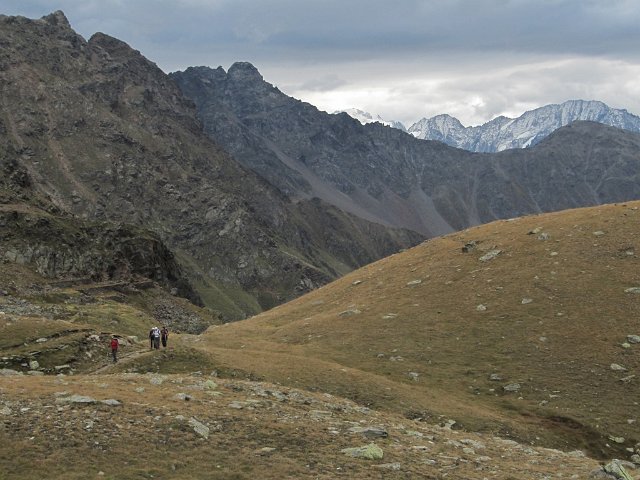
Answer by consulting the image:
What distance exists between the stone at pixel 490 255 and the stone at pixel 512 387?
28.0m

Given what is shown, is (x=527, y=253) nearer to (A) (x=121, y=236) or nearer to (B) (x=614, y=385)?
(B) (x=614, y=385)

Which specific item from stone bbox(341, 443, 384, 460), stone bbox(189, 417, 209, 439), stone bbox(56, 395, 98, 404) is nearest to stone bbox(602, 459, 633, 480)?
stone bbox(341, 443, 384, 460)

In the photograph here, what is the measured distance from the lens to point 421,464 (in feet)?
89.2

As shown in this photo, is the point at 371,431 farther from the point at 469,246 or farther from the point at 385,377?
the point at 469,246

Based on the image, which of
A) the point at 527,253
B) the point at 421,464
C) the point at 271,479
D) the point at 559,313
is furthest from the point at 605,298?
the point at 271,479

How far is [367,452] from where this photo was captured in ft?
89.6

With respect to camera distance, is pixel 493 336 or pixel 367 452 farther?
pixel 493 336

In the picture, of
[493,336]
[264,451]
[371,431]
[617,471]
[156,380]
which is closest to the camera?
[264,451]

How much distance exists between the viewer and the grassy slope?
151 ft

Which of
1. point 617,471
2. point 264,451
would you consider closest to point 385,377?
point 617,471

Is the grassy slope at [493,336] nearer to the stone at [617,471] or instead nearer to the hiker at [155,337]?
the hiker at [155,337]

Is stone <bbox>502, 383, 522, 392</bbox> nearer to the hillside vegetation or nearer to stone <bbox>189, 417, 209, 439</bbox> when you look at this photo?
the hillside vegetation

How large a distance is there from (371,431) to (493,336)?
1260 inches

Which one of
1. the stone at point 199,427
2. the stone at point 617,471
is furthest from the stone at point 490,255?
the stone at point 199,427
